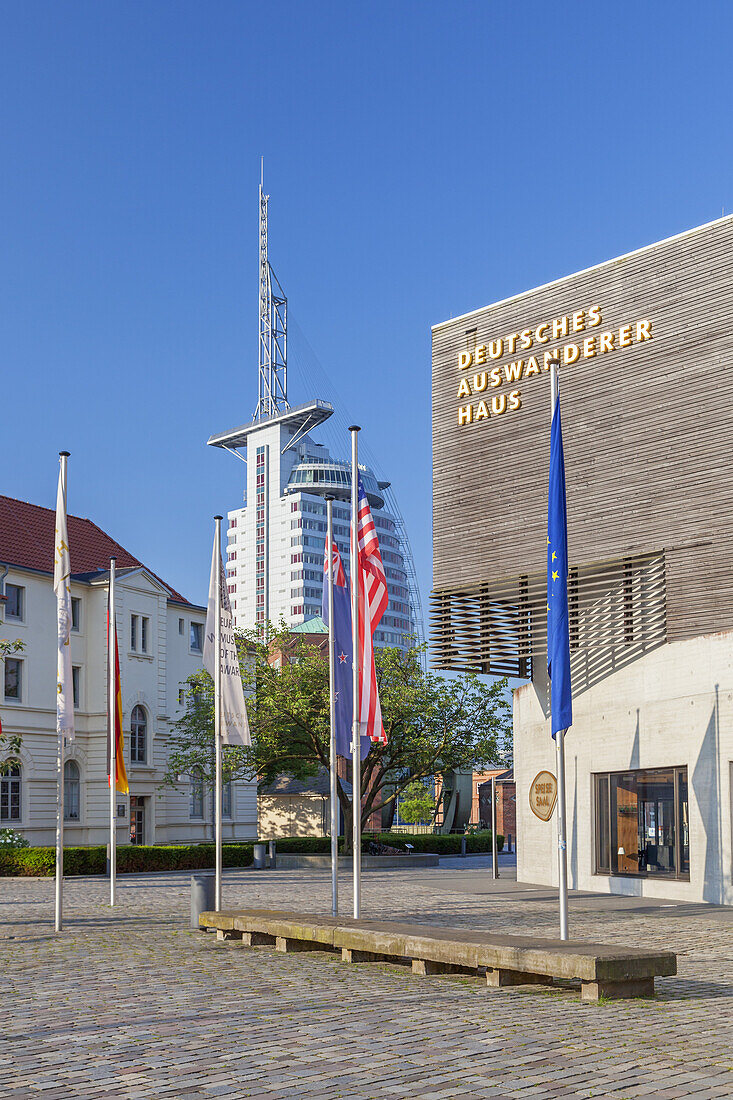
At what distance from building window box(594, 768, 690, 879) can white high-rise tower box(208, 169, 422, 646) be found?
146 metres

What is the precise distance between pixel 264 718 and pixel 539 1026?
1514 inches

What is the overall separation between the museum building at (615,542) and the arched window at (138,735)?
28504 millimetres

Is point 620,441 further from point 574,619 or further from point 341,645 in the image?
point 341,645

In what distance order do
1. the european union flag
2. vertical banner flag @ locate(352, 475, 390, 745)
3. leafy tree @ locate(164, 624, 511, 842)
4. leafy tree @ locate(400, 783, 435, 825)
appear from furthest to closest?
leafy tree @ locate(400, 783, 435, 825), leafy tree @ locate(164, 624, 511, 842), vertical banner flag @ locate(352, 475, 390, 745), the european union flag

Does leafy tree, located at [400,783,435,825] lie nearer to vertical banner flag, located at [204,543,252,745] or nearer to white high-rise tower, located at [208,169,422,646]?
white high-rise tower, located at [208,169,422,646]

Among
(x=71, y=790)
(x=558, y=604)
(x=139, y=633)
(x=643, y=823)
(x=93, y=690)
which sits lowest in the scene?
(x=71, y=790)

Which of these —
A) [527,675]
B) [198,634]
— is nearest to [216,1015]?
[527,675]

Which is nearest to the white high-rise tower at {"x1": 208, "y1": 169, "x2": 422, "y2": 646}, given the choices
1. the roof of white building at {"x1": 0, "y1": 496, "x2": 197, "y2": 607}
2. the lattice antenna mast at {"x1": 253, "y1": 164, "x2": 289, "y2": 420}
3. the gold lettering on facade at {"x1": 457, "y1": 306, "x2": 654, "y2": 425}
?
the lattice antenna mast at {"x1": 253, "y1": 164, "x2": 289, "y2": 420}

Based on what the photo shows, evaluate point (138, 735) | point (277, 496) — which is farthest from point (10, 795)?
point (277, 496)

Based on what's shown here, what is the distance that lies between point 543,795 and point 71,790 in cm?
2945

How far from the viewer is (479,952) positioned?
40.5ft

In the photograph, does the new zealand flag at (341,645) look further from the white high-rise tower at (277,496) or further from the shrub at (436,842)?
the white high-rise tower at (277,496)

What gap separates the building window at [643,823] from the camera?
25422mm

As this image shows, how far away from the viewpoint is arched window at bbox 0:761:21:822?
50000 millimetres
